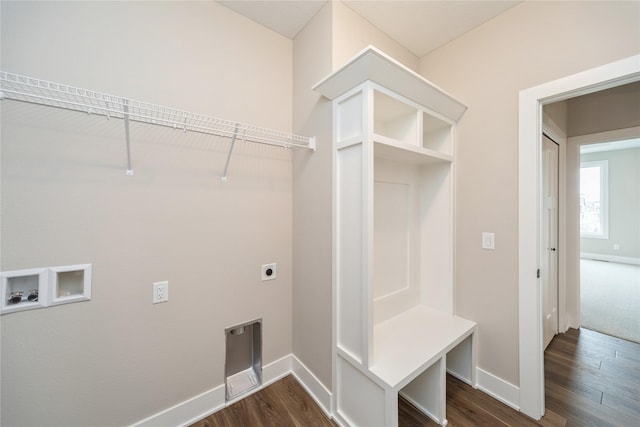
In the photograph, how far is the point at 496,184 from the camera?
176cm

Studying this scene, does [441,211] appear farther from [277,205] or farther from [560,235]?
[560,235]

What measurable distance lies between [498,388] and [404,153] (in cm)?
185

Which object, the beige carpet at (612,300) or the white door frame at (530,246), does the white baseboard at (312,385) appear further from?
the beige carpet at (612,300)

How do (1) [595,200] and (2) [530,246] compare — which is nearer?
(2) [530,246]

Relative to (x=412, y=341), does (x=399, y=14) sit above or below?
above

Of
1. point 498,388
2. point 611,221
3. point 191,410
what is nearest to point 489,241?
point 498,388

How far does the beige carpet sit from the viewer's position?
275 centimetres

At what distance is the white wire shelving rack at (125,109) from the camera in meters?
1.05

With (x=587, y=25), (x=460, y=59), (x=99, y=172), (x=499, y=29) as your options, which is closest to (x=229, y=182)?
(x=99, y=172)

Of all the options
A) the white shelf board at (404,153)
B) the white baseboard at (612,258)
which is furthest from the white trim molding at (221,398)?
the white baseboard at (612,258)

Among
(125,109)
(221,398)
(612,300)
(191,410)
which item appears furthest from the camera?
(612,300)

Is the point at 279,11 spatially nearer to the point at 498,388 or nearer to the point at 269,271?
the point at 269,271

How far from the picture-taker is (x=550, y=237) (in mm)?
2410

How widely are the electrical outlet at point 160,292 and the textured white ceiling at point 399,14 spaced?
6.28 feet
